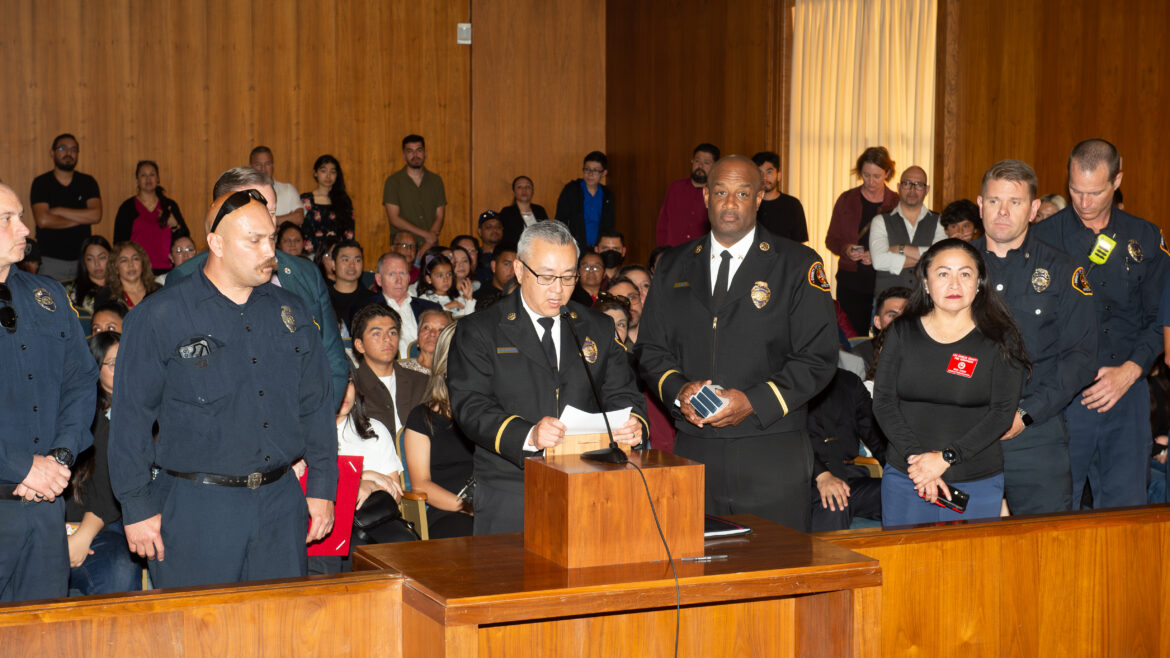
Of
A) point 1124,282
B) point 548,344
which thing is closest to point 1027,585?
point 548,344

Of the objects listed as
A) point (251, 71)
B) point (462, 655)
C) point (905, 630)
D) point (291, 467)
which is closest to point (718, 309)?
point (905, 630)

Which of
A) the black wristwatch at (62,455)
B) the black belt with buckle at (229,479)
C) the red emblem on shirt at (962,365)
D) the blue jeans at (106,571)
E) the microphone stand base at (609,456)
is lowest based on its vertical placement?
the blue jeans at (106,571)

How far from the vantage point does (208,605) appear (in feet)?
7.55

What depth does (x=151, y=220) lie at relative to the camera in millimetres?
9734

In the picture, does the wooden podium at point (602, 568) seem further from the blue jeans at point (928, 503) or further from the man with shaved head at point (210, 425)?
the blue jeans at point (928, 503)

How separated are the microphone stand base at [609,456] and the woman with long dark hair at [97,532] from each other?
2.12 meters

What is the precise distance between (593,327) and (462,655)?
126 centimetres

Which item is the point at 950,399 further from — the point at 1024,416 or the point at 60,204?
the point at 60,204

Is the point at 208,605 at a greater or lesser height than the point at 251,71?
lesser

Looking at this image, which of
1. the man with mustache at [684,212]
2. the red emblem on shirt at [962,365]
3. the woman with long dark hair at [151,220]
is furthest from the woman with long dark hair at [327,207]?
the red emblem on shirt at [962,365]

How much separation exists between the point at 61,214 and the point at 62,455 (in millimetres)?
7081

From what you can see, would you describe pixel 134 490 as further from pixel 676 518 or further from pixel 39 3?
pixel 39 3

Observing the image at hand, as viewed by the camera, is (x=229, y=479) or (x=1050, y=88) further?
(x=1050, y=88)

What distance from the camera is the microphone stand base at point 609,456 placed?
2318 millimetres
